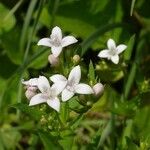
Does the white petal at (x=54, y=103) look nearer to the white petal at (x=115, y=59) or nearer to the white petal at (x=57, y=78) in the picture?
the white petal at (x=57, y=78)

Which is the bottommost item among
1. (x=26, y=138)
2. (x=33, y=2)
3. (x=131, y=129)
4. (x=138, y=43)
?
(x=26, y=138)

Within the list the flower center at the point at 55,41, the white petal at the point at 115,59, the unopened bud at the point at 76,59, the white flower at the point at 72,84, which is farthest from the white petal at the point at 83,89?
the white petal at the point at 115,59

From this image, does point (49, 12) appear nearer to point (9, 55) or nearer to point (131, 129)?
point (9, 55)

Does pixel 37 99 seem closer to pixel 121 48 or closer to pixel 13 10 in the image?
pixel 121 48

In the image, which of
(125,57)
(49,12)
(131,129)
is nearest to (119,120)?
(131,129)

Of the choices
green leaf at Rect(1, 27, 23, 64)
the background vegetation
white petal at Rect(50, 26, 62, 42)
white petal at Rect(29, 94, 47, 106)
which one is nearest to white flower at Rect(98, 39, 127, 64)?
the background vegetation
